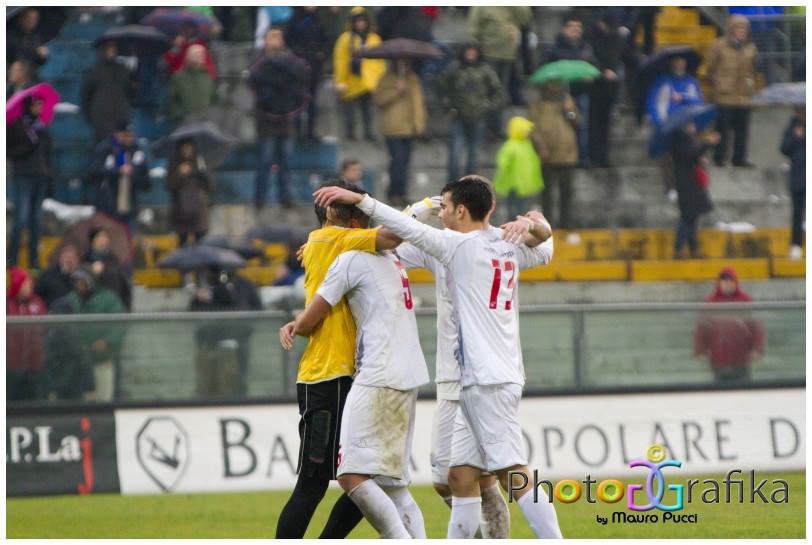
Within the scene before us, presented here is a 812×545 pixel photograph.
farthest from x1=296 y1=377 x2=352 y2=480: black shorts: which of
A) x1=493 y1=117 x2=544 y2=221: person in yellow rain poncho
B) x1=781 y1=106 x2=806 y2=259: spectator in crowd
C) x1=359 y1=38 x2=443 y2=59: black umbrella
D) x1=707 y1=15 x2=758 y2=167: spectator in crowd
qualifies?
x1=707 y1=15 x2=758 y2=167: spectator in crowd

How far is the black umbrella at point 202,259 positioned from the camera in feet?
50.0

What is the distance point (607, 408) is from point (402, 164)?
6.46 meters

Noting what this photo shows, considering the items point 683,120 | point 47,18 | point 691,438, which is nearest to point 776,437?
point 691,438

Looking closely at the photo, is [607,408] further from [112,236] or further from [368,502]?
[112,236]

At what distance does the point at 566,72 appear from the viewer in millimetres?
17531

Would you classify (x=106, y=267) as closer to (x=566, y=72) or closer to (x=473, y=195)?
(x=566, y=72)

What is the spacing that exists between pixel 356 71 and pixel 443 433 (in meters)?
11.7

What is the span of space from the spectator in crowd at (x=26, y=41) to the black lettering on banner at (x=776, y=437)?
34.4 feet

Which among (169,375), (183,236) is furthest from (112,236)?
(169,375)

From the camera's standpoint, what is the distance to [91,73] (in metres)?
17.6

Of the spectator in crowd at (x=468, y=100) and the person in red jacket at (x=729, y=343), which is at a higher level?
the spectator in crowd at (x=468, y=100)

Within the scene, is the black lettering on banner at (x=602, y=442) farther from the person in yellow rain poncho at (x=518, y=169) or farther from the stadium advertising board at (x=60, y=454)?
the person in yellow rain poncho at (x=518, y=169)

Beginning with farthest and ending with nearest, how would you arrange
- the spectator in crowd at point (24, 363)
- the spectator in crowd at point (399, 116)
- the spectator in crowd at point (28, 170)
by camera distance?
the spectator in crowd at point (399, 116) < the spectator in crowd at point (28, 170) < the spectator in crowd at point (24, 363)

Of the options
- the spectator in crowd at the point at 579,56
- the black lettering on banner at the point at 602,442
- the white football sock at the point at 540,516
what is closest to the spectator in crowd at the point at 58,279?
the black lettering on banner at the point at 602,442
